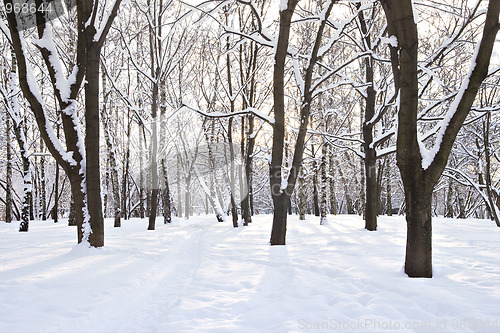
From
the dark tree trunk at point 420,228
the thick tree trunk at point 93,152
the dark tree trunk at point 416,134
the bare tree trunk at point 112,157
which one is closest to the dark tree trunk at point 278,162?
the dark tree trunk at point 416,134

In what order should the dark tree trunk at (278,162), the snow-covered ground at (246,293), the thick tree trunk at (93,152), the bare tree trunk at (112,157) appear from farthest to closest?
1. the bare tree trunk at (112,157)
2. the dark tree trunk at (278,162)
3. the thick tree trunk at (93,152)
4. the snow-covered ground at (246,293)

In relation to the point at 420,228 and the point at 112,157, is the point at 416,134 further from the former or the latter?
the point at 112,157

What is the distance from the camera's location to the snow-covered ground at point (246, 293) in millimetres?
2639

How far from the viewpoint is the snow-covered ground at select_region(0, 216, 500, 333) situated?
264cm

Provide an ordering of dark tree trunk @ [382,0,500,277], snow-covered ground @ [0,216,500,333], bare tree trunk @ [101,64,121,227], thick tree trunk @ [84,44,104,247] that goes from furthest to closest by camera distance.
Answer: bare tree trunk @ [101,64,121,227], thick tree trunk @ [84,44,104,247], dark tree trunk @ [382,0,500,277], snow-covered ground @ [0,216,500,333]

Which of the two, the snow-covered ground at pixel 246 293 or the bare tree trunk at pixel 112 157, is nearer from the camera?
the snow-covered ground at pixel 246 293

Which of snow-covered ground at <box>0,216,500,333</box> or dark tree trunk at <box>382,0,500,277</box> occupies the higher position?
dark tree trunk at <box>382,0,500,277</box>

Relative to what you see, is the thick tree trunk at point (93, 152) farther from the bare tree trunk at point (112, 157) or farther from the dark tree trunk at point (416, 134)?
the bare tree trunk at point (112, 157)

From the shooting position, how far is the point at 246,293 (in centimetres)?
361

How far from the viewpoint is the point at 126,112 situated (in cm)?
2019

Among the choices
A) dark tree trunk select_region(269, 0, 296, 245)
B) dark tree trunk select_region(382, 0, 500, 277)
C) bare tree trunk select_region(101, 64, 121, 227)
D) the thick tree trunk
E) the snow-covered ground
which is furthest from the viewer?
bare tree trunk select_region(101, 64, 121, 227)

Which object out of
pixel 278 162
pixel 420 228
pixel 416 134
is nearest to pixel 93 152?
pixel 278 162

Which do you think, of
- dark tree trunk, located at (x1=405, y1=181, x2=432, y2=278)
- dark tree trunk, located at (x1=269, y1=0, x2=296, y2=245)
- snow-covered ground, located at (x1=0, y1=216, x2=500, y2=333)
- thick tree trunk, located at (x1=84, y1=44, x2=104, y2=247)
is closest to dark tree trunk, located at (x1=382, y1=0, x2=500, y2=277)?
dark tree trunk, located at (x1=405, y1=181, x2=432, y2=278)

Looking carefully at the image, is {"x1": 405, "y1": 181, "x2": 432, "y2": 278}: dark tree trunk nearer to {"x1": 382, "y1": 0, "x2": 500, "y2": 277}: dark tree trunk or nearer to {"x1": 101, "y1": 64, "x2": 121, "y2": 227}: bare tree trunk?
{"x1": 382, "y1": 0, "x2": 500, "y2": 277}: dark tree trunk
